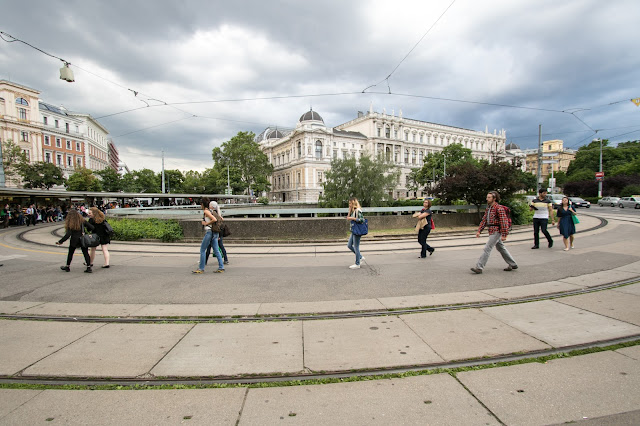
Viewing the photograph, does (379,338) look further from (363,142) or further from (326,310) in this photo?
(363,142)

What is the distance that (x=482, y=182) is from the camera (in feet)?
59.5

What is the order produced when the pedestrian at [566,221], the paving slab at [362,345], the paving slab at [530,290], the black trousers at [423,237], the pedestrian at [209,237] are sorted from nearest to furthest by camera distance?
the paving slab at [362,345]
the paving slab at [530,290]
the pedestrian at [209,237]
the black trousers at [423,237]
the pedestrian at [566,221]

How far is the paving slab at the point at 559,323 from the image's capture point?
3.91 m

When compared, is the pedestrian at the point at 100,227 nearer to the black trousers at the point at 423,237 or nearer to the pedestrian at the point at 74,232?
the pedestrian at the point at 74,232

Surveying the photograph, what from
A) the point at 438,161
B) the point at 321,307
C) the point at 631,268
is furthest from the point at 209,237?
the point at 438,161

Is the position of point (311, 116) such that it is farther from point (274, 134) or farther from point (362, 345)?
point (362, 345)

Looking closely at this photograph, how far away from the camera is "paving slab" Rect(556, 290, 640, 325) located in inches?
180

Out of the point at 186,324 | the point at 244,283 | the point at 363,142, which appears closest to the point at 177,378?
the point at 186,324

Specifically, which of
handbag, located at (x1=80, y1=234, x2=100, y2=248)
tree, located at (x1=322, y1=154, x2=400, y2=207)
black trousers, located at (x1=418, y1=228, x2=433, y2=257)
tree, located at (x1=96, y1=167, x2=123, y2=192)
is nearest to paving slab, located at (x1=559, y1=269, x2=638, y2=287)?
black trousers, located at (x1=418, y1=228, x2=433, y2=257)

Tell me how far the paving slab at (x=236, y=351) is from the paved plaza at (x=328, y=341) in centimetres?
2

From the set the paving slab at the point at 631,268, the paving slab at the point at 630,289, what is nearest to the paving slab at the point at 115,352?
the paving slab at the point at 630,289

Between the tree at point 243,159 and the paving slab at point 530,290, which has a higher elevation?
the tree at point 243,159

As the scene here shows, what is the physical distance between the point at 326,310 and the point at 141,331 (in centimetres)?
269

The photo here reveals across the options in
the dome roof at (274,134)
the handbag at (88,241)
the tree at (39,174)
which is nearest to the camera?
the handbag at (88,241)
